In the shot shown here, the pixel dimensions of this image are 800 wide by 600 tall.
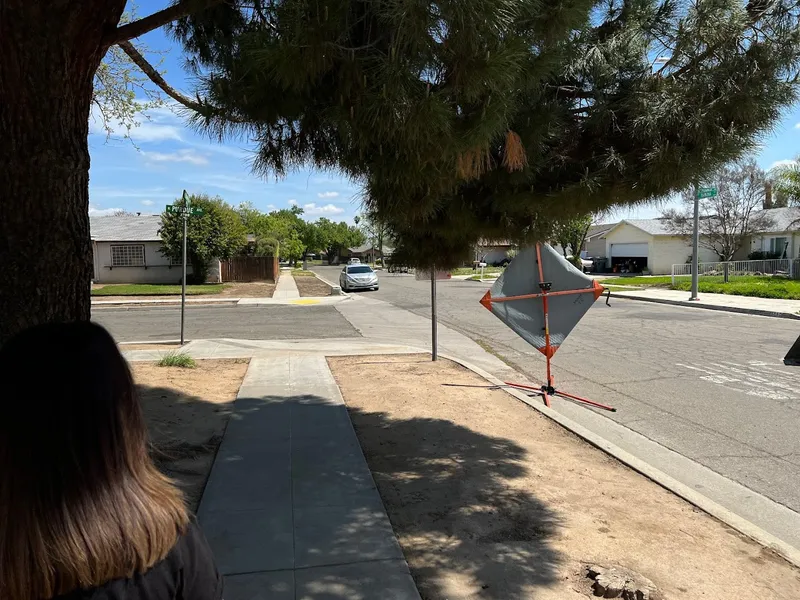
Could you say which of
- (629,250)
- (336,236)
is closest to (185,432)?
(629,250)

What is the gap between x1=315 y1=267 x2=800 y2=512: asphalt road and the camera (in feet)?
18.2

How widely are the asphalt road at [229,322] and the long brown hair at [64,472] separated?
38.7ft

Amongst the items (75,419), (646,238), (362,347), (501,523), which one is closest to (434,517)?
(501,523)

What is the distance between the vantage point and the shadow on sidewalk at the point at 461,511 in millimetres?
3291

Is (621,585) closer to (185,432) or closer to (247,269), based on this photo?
(185,432)

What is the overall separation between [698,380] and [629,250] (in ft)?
130

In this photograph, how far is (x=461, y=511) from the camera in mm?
4168

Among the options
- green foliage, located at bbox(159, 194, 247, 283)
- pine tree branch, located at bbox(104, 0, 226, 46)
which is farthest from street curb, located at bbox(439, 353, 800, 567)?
green foliage, located at bbox(159, 194, 247, 283)

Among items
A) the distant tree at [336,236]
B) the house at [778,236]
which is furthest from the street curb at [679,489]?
the distant tree at [336,236]

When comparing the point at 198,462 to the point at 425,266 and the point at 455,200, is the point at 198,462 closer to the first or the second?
the point at 425,266

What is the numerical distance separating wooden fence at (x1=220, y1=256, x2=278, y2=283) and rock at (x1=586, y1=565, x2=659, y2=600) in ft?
109

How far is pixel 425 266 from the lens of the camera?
5438 millimetres

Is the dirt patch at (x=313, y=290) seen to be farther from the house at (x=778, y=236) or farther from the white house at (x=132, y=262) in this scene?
the house at (x=778, y=236)

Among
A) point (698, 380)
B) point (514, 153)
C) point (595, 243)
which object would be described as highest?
point (595, 243)
